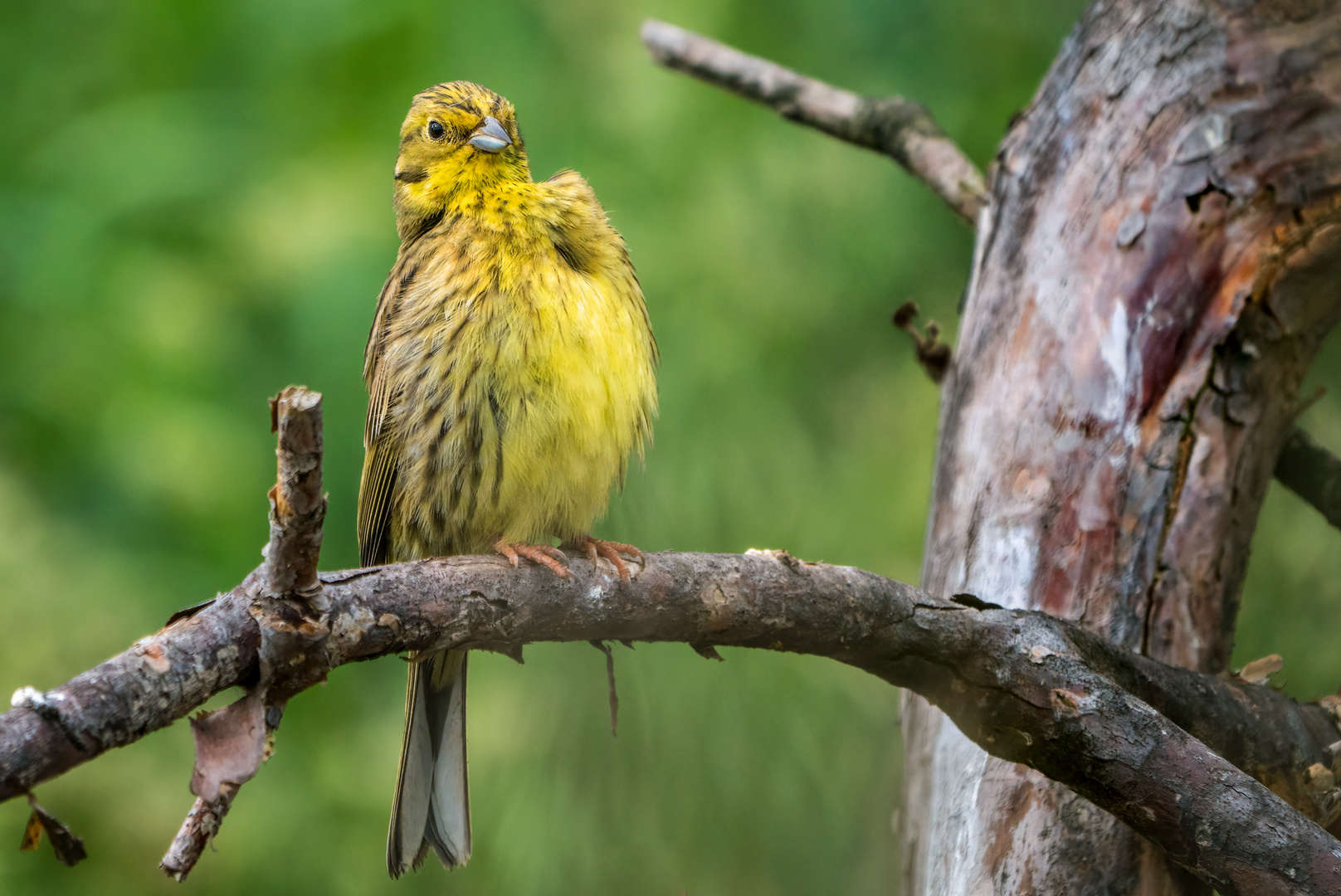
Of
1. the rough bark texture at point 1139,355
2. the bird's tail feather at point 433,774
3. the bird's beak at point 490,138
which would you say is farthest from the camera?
the bird's beak at point 490,138

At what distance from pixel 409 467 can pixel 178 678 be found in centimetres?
119

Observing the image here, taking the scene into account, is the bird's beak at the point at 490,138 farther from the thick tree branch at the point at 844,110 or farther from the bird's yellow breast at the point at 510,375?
the thick tree branch at the point at 844,110

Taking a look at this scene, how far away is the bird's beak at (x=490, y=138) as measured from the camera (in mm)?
2699

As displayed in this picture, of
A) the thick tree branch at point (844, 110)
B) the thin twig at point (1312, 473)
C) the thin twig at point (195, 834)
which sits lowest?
the thin twig at point (195, 834)

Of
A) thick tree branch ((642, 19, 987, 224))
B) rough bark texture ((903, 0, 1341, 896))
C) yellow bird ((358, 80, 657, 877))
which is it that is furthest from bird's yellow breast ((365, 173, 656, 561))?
thick tree branch ((642, 19, 987, 224))

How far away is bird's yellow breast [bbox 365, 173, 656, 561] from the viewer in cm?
236

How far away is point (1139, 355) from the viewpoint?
248 centimetres

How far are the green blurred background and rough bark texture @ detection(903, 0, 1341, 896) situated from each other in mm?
618

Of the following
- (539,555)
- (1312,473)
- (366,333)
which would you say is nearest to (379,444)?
(539,555)

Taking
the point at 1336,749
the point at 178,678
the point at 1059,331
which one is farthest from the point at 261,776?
the point at 1336,749

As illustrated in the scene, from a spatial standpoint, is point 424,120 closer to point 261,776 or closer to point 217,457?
point 217,457

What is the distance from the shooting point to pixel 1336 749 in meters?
2.15

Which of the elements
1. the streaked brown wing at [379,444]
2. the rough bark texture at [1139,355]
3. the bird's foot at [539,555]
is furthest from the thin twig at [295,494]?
the rough bark texture at [1139,355]

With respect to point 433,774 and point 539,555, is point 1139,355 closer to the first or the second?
point 539,555
